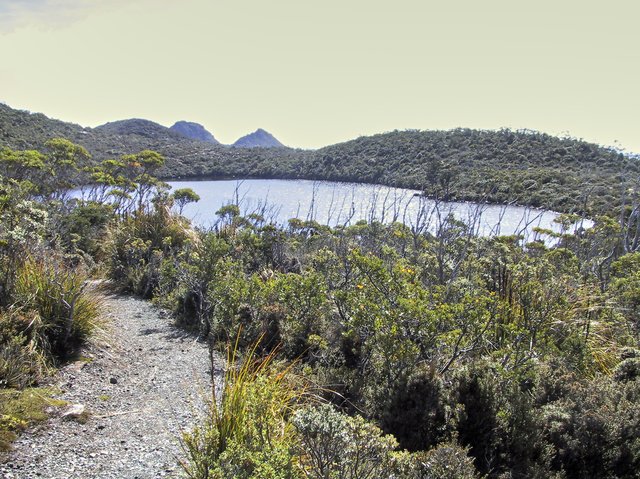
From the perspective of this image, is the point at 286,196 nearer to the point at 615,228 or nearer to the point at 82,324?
the point at 615,228

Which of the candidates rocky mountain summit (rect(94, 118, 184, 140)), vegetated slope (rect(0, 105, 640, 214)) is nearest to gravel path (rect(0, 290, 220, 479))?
vegetated slope (rect(0, 105, 640, 214))

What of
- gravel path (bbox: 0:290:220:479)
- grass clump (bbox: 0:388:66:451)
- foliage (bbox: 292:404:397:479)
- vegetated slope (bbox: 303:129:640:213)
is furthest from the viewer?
vegetated slope (bbox: 303:129:640:213)

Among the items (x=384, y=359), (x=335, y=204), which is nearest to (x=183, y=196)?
(x=384, y=359)

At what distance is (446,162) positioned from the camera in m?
26.1

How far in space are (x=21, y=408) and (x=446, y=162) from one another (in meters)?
25.4

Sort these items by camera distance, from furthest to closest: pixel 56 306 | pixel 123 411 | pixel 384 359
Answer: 1. pixel 56 306
2. pixel 384 359
3. pixel 123 411

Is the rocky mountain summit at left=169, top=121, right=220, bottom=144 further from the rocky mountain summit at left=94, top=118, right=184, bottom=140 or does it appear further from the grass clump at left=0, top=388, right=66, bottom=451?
the grass clump at left=0, top=388, right=66, bottom=451

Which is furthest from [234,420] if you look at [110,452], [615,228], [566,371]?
[615,228]

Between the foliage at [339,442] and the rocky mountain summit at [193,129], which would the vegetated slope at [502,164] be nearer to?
the foliage at [339,442]

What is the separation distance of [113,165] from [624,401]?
1790 cm

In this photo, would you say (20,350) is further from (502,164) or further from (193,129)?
(193,129)

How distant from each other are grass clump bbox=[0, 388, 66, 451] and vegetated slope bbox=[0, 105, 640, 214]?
14.4 m

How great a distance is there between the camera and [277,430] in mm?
3178

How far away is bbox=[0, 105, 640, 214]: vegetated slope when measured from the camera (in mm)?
20406
